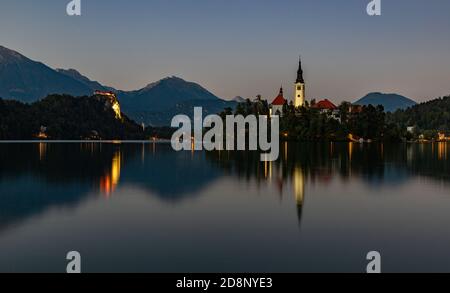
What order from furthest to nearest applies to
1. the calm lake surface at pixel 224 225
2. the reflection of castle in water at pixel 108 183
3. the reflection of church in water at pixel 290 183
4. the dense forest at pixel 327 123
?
the dense forest at pixel 327 123 < the reflection of castle in water at pixel 108 183 < the reflection of church in water at pixel 290 183 < the calm lake surface at pixel 224 225

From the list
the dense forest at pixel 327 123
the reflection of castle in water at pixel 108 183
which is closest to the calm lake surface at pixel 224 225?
the reflection of castle in water at pixel 108 183

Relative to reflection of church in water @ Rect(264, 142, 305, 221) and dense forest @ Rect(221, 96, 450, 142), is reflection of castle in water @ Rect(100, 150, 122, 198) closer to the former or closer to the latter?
reflection of church in water @ Rect(264, 142, 305, 221)

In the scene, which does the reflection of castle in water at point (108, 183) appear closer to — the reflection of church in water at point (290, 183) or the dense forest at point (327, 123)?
the reflection of church in water at point (290, 183)

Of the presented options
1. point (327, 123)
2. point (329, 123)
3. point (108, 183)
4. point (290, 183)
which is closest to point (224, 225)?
point (290, 183)

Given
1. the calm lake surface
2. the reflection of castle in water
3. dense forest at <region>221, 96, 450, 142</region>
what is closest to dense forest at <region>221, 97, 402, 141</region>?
dense forest at <region>221, 96, 450, 142</region>

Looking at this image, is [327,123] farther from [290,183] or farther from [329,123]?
[290,183]

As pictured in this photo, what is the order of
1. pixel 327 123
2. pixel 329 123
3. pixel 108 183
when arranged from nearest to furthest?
pixel 108 183
pixel 327 123
pixel 329 123

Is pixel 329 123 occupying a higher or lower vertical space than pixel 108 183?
higher

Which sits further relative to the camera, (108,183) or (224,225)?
(108,183)

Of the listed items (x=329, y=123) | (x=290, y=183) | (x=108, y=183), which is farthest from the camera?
(x=329, y=123)

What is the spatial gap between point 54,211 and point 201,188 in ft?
49.0
